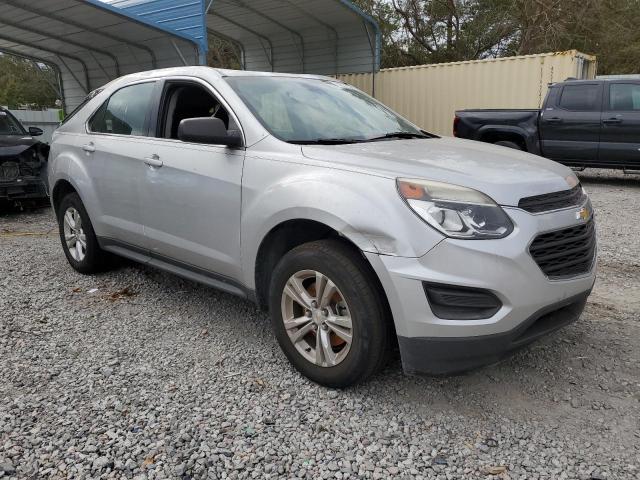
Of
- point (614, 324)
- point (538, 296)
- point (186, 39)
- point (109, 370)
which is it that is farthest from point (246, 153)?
point (186, 39)

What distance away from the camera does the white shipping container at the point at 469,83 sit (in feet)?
41.3

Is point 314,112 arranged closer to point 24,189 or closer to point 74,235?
point 74,235

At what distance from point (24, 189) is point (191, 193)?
18.8 ft

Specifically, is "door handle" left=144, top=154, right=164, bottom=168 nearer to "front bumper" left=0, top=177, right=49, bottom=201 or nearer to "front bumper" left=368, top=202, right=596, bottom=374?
"front bumper" left=368, top=202, right=596, bottom=374

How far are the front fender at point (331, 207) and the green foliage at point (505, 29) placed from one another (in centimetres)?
1973

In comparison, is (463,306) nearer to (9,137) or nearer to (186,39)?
(9,137)

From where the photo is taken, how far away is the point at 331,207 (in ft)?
8.67

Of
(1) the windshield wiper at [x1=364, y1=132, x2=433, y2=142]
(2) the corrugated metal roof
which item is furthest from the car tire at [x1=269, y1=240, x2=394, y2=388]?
(2) the corrugated metal roof

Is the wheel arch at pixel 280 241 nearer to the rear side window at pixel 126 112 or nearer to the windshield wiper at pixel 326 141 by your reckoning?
the windshield wiper at pixel 326 141

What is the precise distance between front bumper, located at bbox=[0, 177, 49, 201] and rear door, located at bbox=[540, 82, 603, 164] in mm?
8586

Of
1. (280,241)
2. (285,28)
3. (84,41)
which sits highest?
(285,28)

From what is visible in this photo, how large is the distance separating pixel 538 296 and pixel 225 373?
176 centimetres

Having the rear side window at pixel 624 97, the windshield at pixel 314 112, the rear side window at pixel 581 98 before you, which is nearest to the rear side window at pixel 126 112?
the windshield at pixel 314 112

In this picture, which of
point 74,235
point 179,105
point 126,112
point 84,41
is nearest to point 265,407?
point 179,105
